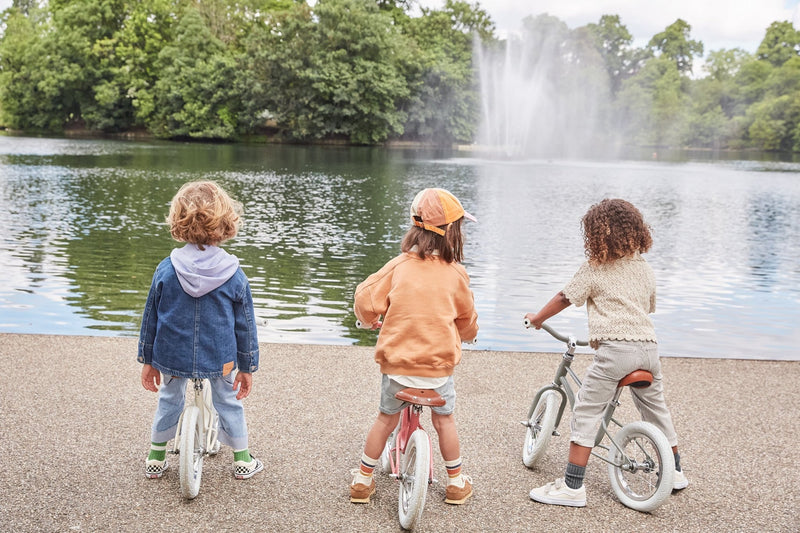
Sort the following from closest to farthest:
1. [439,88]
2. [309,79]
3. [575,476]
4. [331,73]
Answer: [575,476]
[331,73]
[309,79]
[439,88]

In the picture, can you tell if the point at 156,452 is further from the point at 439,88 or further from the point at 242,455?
the point at 439,88

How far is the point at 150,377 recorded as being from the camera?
11.3ft

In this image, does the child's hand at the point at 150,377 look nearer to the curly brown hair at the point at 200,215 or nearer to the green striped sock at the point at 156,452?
the green striped sock at the point at 156,452

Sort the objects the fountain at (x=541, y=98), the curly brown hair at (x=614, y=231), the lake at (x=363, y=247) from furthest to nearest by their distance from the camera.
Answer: the fountain at (x=541, y=98) → the lake at (x=363, y=247) → the curly brown hair at (x=614, y=231)

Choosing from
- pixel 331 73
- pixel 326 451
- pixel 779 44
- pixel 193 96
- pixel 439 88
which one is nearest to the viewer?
pixel 326 451

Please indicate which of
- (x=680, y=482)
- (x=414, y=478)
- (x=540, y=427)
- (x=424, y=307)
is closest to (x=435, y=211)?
(x=424, y=307)

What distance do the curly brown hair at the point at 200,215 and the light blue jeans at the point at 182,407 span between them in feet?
2.16

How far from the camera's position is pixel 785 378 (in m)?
5.78

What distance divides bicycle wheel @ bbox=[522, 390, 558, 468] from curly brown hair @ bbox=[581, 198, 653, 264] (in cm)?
83

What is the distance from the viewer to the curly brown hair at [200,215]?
3.37m

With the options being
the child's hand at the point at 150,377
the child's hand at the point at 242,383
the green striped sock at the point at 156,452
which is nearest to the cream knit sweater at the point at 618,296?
the child's hand at the point at 242,383

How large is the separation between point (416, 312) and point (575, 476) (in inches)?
45.1

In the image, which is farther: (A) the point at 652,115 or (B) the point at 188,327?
(A) the point at 652,115

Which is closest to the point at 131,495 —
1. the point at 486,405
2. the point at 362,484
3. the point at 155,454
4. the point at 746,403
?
the point at 155,454
